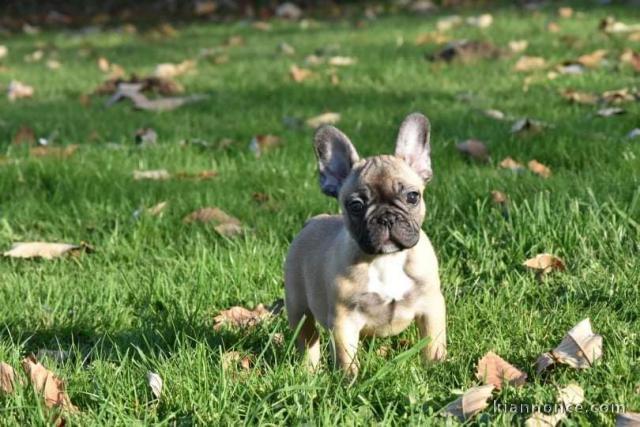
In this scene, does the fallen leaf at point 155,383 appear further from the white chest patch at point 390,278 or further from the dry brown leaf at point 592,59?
the dry brown leaf at point 592,59

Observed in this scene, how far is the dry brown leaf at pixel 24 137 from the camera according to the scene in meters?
6.42

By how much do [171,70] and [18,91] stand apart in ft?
4.69

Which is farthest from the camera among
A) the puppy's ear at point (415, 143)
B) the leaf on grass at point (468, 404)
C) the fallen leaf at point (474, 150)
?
the fallen leaf at point (474, 150)

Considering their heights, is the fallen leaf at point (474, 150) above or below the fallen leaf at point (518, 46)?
above

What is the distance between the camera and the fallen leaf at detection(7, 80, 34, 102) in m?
8.46

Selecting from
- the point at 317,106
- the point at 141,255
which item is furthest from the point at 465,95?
the point at 141,255

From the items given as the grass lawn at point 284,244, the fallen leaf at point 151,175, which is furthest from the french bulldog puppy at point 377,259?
the fallen leaf at point 151,175

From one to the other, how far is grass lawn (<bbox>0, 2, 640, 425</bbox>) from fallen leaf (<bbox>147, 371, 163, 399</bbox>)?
0.07 feet

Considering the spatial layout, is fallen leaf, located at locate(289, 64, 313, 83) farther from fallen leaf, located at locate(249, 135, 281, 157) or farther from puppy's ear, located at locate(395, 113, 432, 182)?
puppy's ear, located at locate(395, 113, 432, 182)

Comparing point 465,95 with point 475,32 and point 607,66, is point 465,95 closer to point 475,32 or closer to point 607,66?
point 607,66

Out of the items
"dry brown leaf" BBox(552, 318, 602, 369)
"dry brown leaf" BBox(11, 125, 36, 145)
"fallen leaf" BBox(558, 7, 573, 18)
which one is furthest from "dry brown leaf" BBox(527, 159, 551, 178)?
"fallen leaf" BBox(558, 7, 573, 18)

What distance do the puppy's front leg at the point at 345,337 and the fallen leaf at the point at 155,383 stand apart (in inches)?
22.0

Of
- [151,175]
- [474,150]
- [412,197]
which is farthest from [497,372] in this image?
[151,175]

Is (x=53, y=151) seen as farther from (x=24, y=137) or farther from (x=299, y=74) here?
(x=299, y=74)
